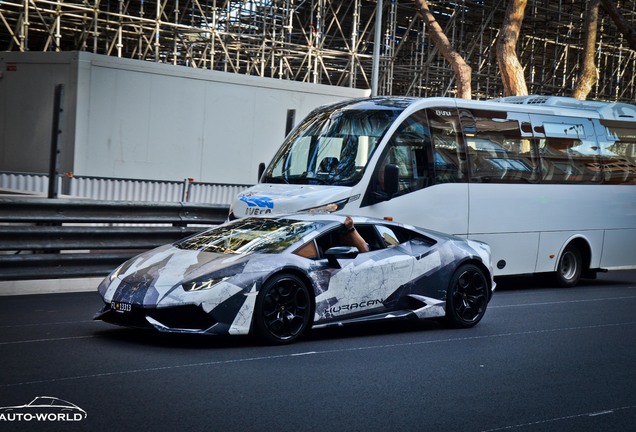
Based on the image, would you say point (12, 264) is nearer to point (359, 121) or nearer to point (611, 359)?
point (359, 121)

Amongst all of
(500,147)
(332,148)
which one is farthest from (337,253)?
(500,147)

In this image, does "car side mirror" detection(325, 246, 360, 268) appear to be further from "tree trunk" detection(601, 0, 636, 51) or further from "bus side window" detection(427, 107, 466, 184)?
"tree trunk" detection(601, 0, 636, 51)

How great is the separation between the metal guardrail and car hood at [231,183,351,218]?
3.19 feet

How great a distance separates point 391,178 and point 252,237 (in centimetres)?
467

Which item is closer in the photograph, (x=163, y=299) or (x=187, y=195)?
Result: (x=163, y=299)

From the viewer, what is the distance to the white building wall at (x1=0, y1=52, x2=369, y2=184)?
806 inches

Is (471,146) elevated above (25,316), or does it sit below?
above

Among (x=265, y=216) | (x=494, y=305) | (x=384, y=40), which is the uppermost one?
(x=384, y=40)

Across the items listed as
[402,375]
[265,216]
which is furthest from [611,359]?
[265,216]

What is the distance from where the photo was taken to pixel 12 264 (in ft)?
39.7

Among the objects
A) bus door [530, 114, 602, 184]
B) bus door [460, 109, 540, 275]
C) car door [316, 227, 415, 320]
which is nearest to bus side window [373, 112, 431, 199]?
bus door [460, 109, 540, 275]

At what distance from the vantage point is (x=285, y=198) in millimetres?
13539

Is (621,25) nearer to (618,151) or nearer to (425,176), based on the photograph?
(618,151)

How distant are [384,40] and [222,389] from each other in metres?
40.6
